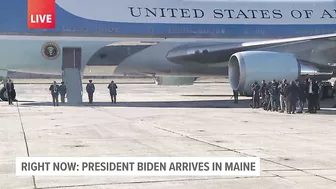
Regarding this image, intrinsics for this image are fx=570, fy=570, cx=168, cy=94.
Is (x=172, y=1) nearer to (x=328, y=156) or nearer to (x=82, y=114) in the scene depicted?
(x=82, y=114)

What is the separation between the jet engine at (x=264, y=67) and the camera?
754 inches

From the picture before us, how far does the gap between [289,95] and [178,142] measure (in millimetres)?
7804

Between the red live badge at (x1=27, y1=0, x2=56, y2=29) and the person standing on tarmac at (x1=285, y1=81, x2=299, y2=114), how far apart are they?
853 cm

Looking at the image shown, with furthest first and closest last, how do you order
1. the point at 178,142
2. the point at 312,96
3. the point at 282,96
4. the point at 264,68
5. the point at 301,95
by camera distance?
the point at 264,68 → the point at 282,96 → the point at 312,96 → the point at 301,95 → the point at 178,142

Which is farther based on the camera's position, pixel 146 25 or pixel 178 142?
pixel 146 25

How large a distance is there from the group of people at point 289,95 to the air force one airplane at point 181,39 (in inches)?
42.8

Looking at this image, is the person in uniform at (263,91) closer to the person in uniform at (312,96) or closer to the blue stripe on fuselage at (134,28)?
the person in uniform at (312,96)

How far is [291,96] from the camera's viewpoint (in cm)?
1678

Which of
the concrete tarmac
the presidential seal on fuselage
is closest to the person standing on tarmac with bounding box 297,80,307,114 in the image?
the concrete tarmac

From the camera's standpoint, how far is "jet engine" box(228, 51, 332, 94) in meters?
19.1

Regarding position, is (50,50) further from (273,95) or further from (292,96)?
(292,96)

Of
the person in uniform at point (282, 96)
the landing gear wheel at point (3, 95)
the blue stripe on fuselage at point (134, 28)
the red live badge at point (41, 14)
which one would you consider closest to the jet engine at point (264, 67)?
the person in uniform at point (282, 96)

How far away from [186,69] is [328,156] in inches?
546

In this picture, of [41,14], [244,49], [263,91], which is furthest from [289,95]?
[41,14]
